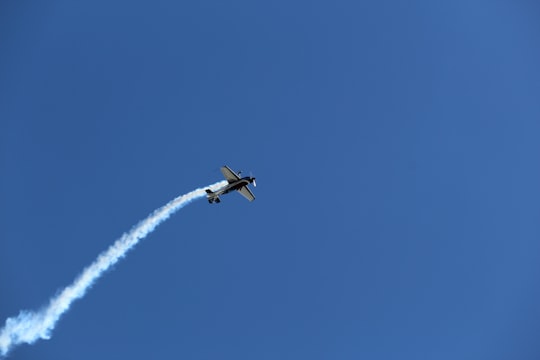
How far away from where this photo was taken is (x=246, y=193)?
65.6 metres

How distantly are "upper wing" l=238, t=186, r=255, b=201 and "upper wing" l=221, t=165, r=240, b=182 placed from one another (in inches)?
70.8

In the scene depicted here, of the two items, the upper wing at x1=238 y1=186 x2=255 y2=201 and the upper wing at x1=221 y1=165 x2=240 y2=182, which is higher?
the upper wing at x1=221 y1=165 x2=240 y2=182

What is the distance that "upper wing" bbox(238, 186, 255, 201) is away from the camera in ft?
214

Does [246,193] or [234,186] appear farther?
[246,193]

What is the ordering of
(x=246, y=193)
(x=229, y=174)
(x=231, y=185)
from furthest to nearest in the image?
(x=246, y=193) → (x=231, y=185) → (x=229, y=174)

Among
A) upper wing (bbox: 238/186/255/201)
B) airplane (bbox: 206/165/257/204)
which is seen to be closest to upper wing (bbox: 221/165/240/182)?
airplane (bbox: 206/165/257/204)

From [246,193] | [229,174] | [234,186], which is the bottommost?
[234,186]

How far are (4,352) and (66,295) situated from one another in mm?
8400

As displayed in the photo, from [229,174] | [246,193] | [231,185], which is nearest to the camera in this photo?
[229,174]

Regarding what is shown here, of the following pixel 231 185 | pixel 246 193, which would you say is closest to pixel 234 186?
pixel 231 185

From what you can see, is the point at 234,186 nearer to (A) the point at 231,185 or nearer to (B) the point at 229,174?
(A) the point at 231,185

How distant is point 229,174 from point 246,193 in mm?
3602

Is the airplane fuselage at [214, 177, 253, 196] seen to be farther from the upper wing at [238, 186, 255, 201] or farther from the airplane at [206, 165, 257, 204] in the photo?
the upper wing at [238, 186, 255, 201]

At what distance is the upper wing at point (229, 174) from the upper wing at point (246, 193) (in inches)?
70.8
